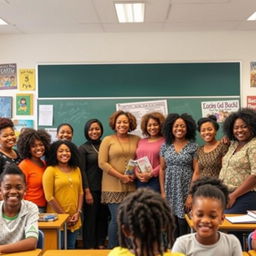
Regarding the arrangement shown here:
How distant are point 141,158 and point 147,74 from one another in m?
1.84

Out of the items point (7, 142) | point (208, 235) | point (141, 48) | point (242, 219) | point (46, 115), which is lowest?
point (242, 219)

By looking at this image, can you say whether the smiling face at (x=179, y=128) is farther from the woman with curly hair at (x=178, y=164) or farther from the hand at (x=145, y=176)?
the hand at (x=145, y=176)

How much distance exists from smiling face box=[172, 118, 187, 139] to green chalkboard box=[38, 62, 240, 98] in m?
1.61

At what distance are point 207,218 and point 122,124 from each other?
202 cm

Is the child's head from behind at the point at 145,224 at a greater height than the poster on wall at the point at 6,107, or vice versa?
the poster on wall at the point at 6,107

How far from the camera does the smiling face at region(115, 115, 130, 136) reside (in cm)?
375

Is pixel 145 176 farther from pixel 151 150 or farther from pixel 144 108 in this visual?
pixel 144 108

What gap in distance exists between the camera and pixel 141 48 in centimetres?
514

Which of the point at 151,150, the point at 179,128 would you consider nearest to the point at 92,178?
the point at 151,150

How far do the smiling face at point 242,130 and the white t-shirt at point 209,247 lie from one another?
54.2 inches

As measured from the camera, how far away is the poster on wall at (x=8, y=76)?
5258 millimetres

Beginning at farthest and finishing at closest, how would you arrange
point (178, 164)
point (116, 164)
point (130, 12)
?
point (130, 12), point (116, 164), point (178, 164)

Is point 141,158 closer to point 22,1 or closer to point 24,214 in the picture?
point 24,214

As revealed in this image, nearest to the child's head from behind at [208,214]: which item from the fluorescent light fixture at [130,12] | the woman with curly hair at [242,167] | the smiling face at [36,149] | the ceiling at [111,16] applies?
the woman with curly hair at [242,167]
